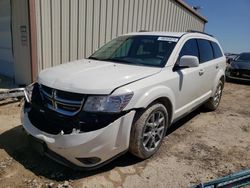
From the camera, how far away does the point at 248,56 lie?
12.2 meters

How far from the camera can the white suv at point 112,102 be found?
112 inches

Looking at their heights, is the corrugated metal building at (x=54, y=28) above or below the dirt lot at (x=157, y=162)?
above

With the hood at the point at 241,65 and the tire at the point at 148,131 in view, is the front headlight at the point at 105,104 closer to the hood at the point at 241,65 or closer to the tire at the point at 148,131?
the tire at the point at 148,131

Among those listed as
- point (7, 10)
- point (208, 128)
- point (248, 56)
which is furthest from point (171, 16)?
point (208, 128)

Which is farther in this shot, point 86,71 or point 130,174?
point 86,71

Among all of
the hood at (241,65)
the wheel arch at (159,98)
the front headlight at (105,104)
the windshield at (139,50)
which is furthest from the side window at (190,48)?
the hood at (241,65)

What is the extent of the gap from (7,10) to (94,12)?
239 cm

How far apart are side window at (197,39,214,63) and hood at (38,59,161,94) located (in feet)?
5.58

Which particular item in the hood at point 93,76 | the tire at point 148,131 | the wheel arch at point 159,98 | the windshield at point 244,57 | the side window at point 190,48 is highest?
the side window at point 190,48

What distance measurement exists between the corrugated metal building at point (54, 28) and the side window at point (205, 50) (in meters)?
3.51

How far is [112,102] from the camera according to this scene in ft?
9.52

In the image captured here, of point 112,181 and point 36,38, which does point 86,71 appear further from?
point 36,38

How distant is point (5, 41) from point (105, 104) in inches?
248

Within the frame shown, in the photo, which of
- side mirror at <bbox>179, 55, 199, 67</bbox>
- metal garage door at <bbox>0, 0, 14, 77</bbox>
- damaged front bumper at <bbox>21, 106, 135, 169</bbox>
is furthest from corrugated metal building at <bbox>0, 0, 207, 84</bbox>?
side mirror at <bbox>179, 55, 199, 67</bbox>
